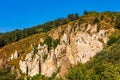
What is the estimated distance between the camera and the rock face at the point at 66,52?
157125 millimetres

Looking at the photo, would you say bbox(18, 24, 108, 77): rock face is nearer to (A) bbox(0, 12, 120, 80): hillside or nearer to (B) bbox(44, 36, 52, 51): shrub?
(A) bbox(0, 12, 120, 80): hillside

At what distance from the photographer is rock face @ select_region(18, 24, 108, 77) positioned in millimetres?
157125

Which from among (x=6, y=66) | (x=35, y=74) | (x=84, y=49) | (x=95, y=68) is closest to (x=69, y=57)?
(x=84, y=49)

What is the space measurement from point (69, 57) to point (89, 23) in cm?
1768

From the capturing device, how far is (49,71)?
17050cm

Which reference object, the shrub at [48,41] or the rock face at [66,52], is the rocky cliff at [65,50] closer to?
the rock face at [66,52]

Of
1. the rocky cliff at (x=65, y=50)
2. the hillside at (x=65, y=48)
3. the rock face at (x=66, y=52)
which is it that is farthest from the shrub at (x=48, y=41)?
the rock face at (x=66, y=52)

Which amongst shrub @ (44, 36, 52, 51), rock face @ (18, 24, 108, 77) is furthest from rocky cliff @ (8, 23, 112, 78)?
shrub @ (44, 36, 52, 51)

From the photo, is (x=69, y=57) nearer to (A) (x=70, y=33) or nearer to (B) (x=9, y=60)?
(A) (x=70, y=33)

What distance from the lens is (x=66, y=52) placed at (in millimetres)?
169875

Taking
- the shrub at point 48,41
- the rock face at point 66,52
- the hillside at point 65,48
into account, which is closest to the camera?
the hillside at point 65,48

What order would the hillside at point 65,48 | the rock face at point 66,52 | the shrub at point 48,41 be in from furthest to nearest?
the shrub at point 48,41 < the rock face at point 66,52 < the hillside at point 65,48

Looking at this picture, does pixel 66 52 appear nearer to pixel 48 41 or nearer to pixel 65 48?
pixel 65 48

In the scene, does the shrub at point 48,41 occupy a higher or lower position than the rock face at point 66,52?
higher
